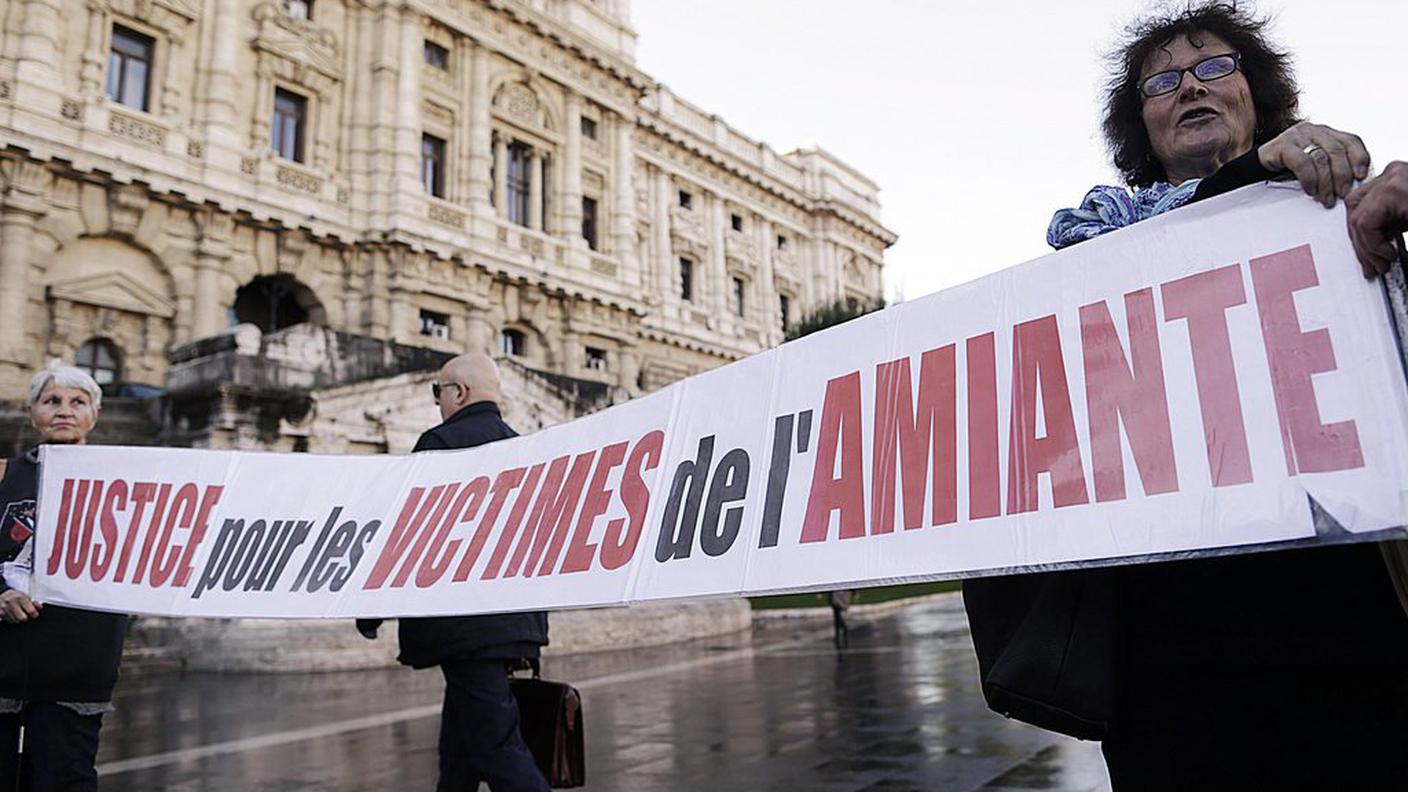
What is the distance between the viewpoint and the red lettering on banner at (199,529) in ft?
11.9

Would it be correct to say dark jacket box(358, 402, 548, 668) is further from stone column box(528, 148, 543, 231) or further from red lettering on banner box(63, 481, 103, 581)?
stone column box(528, 148, 543, 231)

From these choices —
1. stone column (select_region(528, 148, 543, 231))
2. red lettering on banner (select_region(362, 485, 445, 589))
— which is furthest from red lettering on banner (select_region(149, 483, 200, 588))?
stone column (select_region(528, 148, 543, 231))

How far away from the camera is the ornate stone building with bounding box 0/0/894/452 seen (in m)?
16.5

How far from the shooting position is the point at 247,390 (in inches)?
486

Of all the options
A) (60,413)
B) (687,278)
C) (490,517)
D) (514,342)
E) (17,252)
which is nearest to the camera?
(490,517)

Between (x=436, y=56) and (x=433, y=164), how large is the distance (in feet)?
10.1

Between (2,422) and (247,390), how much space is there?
3931 millimetres

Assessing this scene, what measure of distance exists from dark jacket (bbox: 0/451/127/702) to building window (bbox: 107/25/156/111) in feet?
62.8

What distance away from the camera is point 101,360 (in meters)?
18.5

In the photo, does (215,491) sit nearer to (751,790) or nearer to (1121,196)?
(751,790)

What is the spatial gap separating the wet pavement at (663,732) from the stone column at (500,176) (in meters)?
17.4

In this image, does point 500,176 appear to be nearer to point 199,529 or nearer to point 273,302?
point 273,302

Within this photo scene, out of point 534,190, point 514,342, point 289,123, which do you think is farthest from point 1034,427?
point 534,190

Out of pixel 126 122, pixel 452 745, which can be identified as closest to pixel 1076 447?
pixel 452 745
